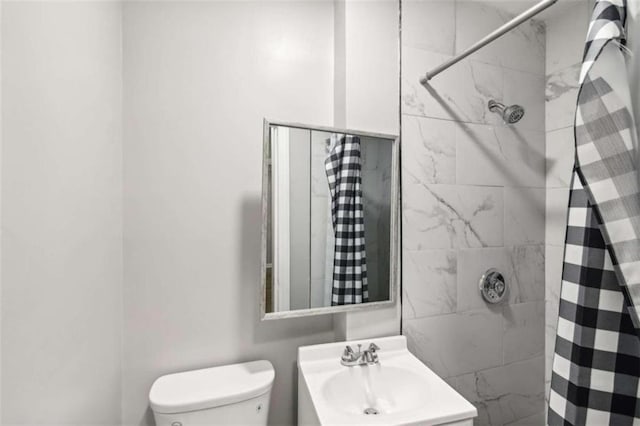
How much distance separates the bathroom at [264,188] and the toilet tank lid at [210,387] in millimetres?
60

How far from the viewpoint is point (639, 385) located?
1.74ft

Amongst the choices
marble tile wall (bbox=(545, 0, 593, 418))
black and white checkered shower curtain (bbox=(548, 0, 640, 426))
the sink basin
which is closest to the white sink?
the sink basin

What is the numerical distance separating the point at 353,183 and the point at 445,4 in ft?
3.13

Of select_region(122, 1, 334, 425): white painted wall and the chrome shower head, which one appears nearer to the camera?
select_region(122, 1, 334, 425): white painted wall

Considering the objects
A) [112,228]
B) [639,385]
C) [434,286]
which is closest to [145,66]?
[112,228]

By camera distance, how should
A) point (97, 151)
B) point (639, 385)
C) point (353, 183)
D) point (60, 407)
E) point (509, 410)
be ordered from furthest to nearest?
point (509, 410) → point (353, 183) → point (97, 151) → point (60, 407) → point (639, 385)

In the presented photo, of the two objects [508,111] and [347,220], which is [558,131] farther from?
[347,220]

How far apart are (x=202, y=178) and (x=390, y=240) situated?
0.78 meters

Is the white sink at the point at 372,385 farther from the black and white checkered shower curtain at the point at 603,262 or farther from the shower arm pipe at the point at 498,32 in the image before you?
the shower arm pipe at the point at 498,32

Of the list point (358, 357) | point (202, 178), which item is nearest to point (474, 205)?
point (358, 357)

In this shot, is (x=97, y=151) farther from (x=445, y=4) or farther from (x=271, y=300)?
(x=445, y=4)

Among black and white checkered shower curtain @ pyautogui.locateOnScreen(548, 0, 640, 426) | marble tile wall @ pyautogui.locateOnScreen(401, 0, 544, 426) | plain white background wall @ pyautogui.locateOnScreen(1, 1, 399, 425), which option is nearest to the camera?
black and white checkered shower curtain @ pyautogui.locateOnScreen(548, 0, 640, 426)

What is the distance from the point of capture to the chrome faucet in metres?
1.11

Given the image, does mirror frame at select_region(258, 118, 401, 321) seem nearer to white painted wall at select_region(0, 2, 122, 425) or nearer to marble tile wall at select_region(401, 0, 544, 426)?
marble tile wall at select_region(401, 0, 544, 426)
